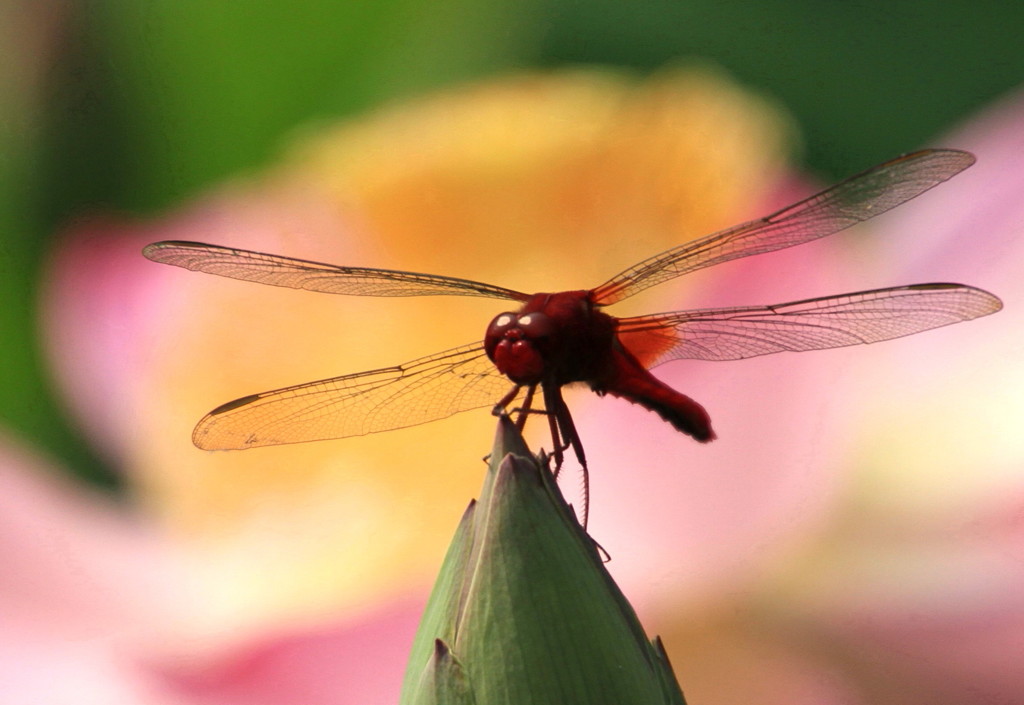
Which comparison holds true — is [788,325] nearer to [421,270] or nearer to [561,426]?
[561,426]

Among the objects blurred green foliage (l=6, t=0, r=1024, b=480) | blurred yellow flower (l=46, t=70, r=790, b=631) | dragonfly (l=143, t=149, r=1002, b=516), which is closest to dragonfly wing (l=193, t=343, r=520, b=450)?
dragonfly (l=143, t=149, r=1002, b=516)

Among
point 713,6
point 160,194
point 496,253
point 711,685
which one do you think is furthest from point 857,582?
point 160,194

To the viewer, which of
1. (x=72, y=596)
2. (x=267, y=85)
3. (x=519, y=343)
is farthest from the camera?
(x=267, y=85)

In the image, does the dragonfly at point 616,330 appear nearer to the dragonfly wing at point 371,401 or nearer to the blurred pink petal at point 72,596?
the dragonfly wing at point 371,401

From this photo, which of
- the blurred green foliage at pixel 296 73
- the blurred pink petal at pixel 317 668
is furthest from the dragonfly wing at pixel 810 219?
the blurred green foliage at pixel 296 73

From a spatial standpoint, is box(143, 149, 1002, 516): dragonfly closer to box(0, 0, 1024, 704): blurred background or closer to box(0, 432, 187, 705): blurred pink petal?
box(0, 432, 187, 705): blurred pink petal

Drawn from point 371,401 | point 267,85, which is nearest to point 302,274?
point 371,401

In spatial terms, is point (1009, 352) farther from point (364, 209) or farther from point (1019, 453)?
point (364, 209)
